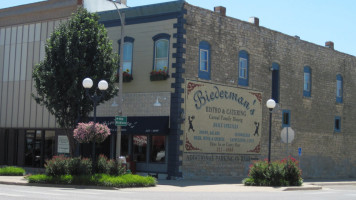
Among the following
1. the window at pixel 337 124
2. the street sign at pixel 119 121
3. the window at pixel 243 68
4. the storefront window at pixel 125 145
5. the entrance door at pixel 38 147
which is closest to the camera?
the street sign at pixel 119 121

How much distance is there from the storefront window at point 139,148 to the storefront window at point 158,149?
1.56 feet

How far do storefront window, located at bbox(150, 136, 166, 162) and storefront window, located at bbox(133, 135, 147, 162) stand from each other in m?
0.47

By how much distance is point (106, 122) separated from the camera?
88.5 feet

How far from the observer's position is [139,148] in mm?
26703

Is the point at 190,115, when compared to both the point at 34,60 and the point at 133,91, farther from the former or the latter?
the point at 34,60

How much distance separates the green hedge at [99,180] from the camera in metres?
20.0

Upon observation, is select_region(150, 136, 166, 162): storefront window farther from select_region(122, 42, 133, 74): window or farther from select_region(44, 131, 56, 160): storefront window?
select_region(44, 131, 56, 160): storefront window

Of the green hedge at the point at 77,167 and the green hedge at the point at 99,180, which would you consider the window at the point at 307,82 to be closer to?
the green hedge at the point at 99,180

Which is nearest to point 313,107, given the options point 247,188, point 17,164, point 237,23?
point 237,23

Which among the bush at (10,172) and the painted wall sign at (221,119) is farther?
the painted wall sign at (221,119)

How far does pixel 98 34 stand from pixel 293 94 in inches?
522

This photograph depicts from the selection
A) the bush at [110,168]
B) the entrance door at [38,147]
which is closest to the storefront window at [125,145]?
the bush at [110,168]

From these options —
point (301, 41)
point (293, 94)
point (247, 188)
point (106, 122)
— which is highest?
point (301, 41)

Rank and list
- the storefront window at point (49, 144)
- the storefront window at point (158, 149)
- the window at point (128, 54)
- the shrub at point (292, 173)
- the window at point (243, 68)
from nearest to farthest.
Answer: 1. the shrub at point (292, 173)
2. the storefront window at point (158, 149)
3. the window at point (128, 54)
4. the window at point (243, 68)
5. the storefront window at point (49, 144)
